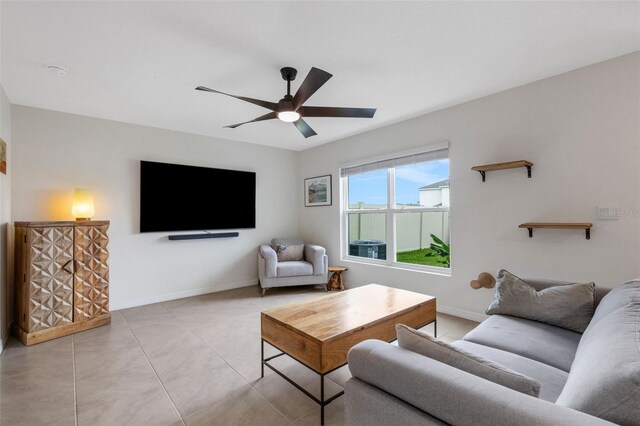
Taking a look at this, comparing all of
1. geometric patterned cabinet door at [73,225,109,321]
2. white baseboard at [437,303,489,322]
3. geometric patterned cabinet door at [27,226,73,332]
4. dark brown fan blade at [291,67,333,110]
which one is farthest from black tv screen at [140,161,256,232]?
white baseboard at [437,303,489,322]

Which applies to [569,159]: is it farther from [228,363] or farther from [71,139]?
[71,139]

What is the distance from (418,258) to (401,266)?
0.26 m

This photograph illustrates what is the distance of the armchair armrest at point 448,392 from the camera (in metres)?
0.77

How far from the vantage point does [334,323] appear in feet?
6.57

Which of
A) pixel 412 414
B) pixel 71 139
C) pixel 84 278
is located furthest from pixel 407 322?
pixel 71 139

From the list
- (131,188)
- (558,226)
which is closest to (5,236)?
→ (131,188)

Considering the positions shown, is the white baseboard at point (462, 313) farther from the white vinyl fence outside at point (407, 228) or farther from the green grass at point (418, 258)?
the white vinyl fence outside at point (407, 228)

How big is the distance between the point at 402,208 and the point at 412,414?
11.0 feet

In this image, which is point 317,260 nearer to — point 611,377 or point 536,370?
point 536,370

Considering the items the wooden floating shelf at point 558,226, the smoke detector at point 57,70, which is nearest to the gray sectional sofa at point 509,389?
the wooden floating shelf at point 558,226

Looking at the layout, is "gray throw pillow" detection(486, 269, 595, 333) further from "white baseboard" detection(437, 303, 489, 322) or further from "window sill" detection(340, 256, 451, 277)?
"window sill" detection(340, 256, 451, 277)

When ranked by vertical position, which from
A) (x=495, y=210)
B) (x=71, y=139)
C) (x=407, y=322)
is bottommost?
(x=407, y=322)

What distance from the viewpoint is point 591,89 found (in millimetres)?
2529

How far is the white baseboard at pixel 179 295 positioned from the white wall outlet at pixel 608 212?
14.4ft
